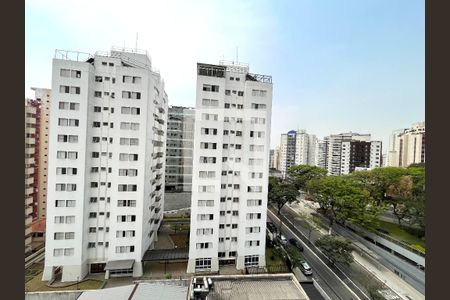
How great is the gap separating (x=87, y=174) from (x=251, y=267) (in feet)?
20.9

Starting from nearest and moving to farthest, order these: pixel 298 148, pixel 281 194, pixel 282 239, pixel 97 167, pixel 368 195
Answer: pixel 97 167
pixel 282 239
pixel 368 195
pixel 281 194
pixel 298 148

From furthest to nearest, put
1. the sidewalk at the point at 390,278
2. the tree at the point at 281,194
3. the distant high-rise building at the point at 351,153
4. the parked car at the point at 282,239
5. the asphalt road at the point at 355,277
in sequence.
→ 1. the distant high-rise building at the point at 351,153
2. the tree at the point at 281,194
3. the parked car at the point at 282,239
4. the asphalt road at the point at 355,277
5. the sidewalk at the point at 390,278

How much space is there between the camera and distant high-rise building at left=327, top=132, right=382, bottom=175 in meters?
23.1

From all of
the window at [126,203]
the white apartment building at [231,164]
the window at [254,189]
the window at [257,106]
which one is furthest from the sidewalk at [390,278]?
the window at [126,203]

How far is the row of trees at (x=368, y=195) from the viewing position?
9492 mm

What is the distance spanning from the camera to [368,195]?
10734mm

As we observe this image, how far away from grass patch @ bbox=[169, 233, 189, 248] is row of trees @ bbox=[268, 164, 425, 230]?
5450 millimetres

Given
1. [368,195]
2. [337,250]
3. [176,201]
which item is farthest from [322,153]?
[337,250]

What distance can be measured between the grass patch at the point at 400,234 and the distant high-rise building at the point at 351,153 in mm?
13841

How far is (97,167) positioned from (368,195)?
37.6 feet

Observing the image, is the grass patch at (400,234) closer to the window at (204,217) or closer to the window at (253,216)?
the window at (253,216)

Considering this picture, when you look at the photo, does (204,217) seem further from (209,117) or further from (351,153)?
(351,153)

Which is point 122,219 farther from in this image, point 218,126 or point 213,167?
point 218,126

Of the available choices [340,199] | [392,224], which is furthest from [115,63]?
[392,224]
